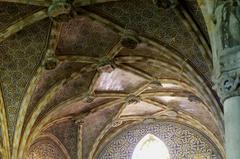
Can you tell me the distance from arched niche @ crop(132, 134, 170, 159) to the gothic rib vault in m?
0.71

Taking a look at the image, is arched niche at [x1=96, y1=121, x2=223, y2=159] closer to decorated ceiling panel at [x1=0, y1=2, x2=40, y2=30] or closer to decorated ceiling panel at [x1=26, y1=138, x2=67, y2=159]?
decorated ceiling panel at [x1=26, y1=138, x2=67, y2=159]

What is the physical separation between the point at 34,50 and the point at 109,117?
4934mm

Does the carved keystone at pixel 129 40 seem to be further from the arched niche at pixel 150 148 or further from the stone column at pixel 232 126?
the stone column at pixel 232 126

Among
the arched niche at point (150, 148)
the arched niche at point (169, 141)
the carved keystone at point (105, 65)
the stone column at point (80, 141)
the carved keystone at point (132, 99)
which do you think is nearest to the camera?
the carved keystone at point (105, 65)

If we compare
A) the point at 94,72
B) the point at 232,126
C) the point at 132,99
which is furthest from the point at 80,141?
the point at 232,126

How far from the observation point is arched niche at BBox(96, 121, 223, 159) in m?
21.5

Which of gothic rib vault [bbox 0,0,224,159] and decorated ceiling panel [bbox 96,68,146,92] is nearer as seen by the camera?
gothic rib vault [bbox 0,0,224,159]

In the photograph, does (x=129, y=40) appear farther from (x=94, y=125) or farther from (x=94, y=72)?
(x=94, y=125)

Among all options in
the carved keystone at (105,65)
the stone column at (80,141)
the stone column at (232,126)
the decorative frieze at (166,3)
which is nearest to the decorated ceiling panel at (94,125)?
the stone column at (80,141)

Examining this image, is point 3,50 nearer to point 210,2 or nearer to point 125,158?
point 125,158

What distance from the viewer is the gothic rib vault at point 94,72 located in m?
16.4

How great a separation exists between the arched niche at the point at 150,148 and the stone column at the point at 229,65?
451 inches

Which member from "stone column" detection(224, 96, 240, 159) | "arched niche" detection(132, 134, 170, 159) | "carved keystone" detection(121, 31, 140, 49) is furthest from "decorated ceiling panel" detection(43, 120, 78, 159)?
"stone column" detection(224, 96, 240, 159)

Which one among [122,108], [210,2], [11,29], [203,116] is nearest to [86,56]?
[11,29]
